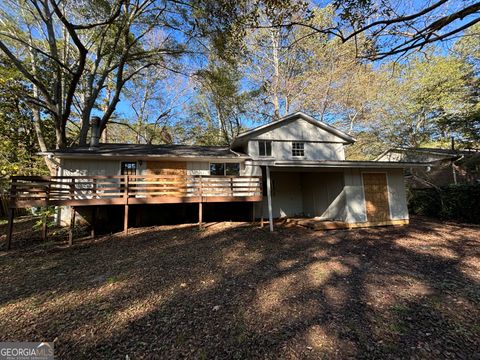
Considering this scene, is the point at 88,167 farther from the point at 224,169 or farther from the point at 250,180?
the point at 250,180

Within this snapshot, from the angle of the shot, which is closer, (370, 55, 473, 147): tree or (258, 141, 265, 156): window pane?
(258, 141, 265, 156): window pane

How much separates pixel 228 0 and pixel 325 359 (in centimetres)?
730

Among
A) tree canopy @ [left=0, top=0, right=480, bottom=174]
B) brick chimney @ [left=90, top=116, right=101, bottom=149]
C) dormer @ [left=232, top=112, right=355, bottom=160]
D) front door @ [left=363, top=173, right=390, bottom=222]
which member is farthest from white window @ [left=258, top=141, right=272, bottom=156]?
brick chimney @ [left=90, top=116, right=101, bottom=149]

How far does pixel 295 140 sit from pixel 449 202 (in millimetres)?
A: 8816

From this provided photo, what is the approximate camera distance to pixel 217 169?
11742 mm

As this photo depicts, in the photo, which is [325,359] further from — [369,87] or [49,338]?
[369,87]

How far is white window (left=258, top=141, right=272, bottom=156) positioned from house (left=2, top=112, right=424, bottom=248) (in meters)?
0.05

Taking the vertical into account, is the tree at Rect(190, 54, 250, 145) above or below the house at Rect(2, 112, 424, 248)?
above

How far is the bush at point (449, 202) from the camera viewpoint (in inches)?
430

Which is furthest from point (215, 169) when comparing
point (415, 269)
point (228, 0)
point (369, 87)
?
point (369, 87)

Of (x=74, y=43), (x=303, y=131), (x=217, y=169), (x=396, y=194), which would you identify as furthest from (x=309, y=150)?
(x=74, y=43)

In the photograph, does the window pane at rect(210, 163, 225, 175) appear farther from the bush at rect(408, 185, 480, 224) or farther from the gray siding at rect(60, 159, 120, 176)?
the bush at rect(408, 185, 480, 224)

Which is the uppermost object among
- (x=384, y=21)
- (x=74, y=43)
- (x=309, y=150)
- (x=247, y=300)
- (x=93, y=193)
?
(x=74, y=43)

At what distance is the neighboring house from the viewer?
15.2 metres
